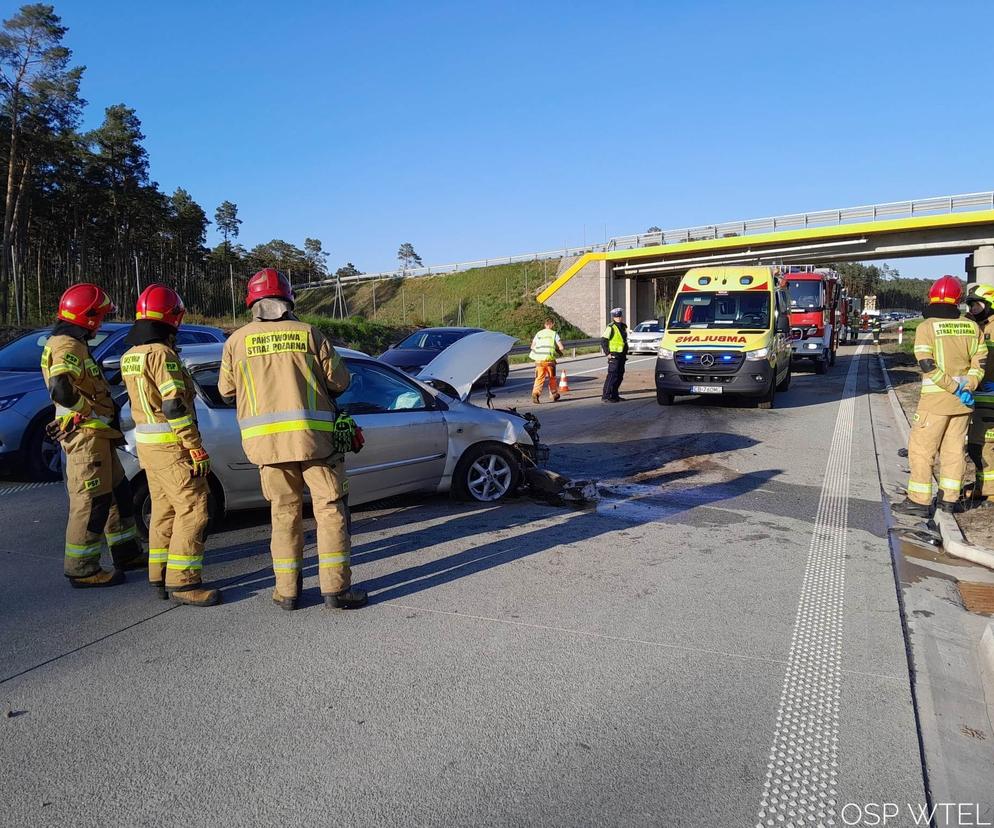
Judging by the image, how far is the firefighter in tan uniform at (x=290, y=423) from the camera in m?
4.27

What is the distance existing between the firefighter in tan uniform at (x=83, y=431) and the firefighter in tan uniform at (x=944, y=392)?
621cm

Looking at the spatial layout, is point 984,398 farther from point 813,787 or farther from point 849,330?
point 849,330

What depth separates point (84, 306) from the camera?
4.95 metres

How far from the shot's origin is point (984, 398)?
670 cm

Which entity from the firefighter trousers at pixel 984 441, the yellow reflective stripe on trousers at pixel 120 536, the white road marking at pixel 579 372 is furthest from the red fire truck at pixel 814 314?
the yellow reflective stripe on trousers at pixel 120 536

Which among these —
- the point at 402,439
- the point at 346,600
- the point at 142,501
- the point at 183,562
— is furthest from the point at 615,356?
the point at 183,562

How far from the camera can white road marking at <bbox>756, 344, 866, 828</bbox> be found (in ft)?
9.10

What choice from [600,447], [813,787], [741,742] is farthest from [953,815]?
[600,447]

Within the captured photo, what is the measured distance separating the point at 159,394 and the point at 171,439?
0.27 meters

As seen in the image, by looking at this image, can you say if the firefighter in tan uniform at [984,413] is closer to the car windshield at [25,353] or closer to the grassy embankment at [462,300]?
the car windshield at [25,353]

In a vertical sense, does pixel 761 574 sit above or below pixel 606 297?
below

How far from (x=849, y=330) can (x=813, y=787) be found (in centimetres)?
4092

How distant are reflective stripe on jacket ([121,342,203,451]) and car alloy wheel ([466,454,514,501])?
9.66 feet

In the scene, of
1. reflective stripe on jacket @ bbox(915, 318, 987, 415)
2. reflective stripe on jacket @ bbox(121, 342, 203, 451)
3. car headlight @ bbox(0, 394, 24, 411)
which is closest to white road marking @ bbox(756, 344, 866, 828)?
reflective stripe on jacket @ bbox(915, 318, 987, 415)
